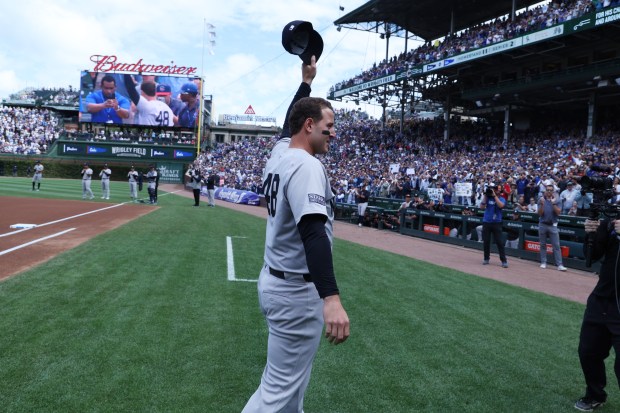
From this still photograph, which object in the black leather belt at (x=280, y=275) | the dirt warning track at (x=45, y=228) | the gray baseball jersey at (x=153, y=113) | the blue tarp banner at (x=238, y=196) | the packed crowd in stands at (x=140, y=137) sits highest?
the gray baseball jersey at (x=153, y=113)

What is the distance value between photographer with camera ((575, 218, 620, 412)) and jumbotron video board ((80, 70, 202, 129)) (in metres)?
54.0

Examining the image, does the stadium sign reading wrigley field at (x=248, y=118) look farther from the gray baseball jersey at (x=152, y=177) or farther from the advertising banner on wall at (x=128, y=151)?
the gray baseball jersey at (x=152, y=177)

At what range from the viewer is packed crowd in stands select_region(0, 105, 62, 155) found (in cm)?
5425

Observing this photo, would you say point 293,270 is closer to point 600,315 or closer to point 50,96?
point 600,315

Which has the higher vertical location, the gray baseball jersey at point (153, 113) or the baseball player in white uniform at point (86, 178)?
the gray baseball jersey at point (153, 113)

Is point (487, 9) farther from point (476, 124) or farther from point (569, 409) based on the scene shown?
point (569, 409)

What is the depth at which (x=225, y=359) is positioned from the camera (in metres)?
4.38

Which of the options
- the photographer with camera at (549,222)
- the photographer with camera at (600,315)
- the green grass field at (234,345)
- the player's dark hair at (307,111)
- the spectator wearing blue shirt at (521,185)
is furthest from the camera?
the spectator wearing blue shirt at (521,185)

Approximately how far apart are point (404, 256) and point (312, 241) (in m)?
10.7

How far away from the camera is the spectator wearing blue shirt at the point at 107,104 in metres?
55.0

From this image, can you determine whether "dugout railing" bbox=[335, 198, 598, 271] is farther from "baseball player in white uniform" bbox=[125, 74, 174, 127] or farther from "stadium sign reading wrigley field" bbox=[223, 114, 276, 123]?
"stadium sign reading wrigley field" bbox=[223, 114, 276, 123]

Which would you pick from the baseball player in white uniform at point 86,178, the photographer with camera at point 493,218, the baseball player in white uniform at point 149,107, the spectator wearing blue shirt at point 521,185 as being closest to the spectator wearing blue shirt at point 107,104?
the baseball player in white uniform at point 149,107

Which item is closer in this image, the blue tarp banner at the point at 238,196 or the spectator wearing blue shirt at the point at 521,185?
the spectator wearing blue shirt at the point at 521,185

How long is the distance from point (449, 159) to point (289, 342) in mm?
26195
